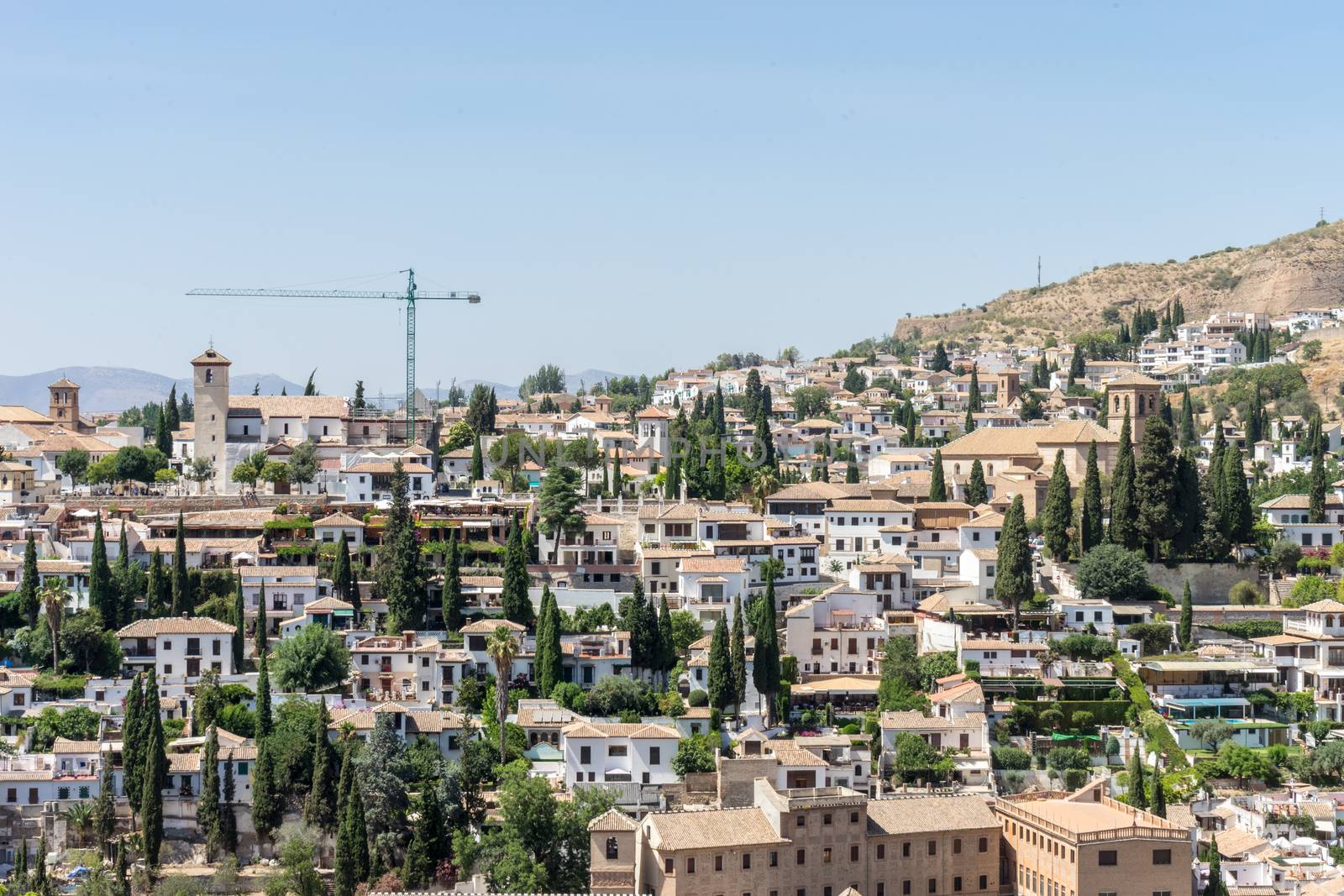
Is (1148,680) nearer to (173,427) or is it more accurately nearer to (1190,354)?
(173,427)

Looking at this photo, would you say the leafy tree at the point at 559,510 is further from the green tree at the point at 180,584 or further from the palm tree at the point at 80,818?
the palm tree at the point at 80,818

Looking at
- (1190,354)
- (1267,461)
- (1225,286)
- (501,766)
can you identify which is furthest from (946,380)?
(501,766)

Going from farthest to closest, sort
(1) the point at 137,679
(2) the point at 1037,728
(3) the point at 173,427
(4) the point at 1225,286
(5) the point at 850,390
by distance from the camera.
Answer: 1. (4) the point at 1225,286
2. (5) the point at 850,390
3. (3) the point at 173,427
4. (2) the point at 1037,728
5. (1) the point at 137,679

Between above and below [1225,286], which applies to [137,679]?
below

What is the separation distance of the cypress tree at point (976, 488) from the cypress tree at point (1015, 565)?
1219 cm

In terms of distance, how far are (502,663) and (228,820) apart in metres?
7.91

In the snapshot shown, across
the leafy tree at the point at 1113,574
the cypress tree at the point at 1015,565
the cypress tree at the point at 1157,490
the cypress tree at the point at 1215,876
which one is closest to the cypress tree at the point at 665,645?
the cypress tree at the point at 1015,565

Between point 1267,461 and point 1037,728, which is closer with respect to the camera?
point 1037,728

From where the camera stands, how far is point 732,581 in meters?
55.0

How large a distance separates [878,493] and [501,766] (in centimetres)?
2473

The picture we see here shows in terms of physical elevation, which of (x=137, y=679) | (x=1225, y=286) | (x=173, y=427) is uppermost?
(x=1225, y=286)

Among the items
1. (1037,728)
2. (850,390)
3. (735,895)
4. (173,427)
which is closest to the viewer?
(735,895)

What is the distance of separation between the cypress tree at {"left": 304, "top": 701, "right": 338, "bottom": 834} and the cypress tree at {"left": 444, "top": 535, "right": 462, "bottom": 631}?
9.26 metres

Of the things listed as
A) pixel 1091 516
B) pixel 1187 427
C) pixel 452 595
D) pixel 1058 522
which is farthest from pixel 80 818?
pixel 1187 427
